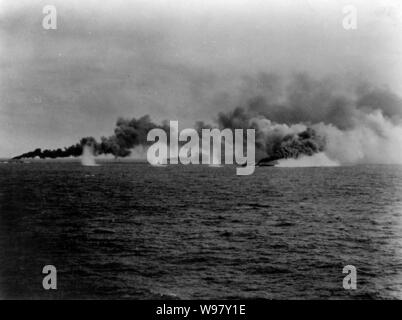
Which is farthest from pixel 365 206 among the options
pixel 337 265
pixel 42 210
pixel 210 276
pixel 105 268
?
pixel 42 210

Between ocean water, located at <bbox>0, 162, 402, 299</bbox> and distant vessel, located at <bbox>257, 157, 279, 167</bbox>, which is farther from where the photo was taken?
distant vessel, located at <bbox>257, 157, 279, 167</bbox>

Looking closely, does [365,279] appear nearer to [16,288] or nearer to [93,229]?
[16,288]

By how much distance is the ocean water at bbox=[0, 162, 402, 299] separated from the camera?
24141mm

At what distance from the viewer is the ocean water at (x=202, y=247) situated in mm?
24141

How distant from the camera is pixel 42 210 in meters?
50.1

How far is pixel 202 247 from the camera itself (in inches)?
1297

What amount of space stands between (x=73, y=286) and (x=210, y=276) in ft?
27.2

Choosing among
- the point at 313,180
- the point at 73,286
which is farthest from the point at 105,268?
the point at 313,180

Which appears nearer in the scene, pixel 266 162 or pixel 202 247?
pixel 202 247

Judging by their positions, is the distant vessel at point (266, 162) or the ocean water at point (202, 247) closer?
the ocean water at point (202, 247)
